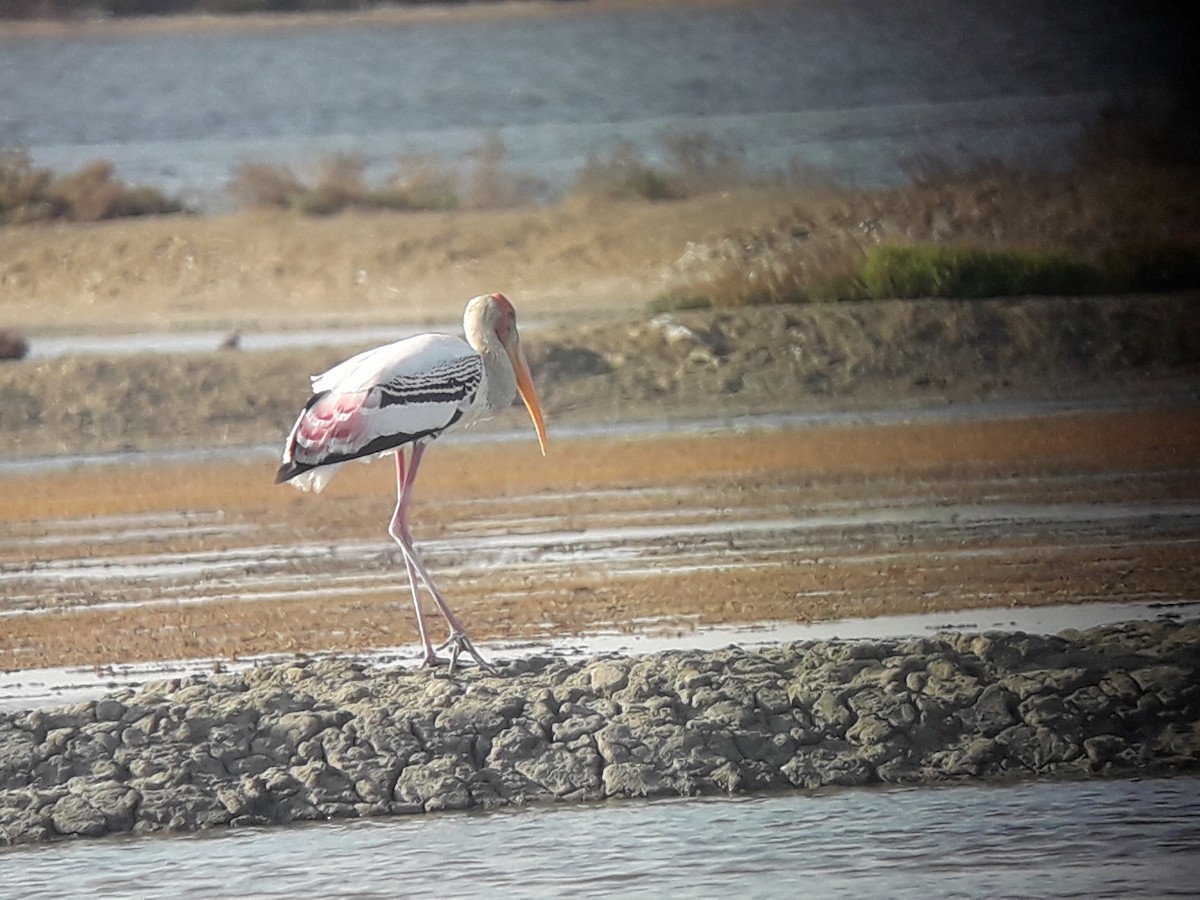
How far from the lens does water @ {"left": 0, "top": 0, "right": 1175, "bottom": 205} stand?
18.3 ft

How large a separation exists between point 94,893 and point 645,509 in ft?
6.43

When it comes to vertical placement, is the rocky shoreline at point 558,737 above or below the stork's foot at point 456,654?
below

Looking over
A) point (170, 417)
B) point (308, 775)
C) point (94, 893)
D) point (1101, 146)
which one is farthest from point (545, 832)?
point (1101, 146)

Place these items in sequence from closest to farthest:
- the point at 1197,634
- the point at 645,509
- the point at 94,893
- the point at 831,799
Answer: the point at 94,893 → the point at 831,799 → the point at 1197,634 → the point at 645,509

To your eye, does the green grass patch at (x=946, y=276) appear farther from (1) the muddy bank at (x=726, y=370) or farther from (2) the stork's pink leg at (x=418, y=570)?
(2) the stork's pink leg at (x=418, y=570)

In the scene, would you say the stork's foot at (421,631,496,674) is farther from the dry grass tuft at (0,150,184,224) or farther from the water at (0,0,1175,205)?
the dry grass tuft at (0,150,184,224)

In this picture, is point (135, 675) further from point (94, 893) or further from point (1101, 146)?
point (1101, 146)

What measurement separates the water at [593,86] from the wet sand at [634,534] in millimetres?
847

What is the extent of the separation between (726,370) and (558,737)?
1426 millimetres

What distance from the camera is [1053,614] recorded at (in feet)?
17.9

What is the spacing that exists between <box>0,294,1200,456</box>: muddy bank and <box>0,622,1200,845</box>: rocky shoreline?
3.09 ft

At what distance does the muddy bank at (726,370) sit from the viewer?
5.67 m

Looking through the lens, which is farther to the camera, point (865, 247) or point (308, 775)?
point (865, 247)

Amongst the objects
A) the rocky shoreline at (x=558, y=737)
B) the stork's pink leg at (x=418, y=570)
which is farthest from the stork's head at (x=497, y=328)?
A: the rocky shoreline at (x=558, y=737)
